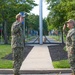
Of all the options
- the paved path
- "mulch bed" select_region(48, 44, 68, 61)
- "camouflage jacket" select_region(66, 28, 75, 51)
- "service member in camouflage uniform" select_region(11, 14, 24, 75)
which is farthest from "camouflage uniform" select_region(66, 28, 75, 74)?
"mulch bed" select_region(48, 44, 68, 61)

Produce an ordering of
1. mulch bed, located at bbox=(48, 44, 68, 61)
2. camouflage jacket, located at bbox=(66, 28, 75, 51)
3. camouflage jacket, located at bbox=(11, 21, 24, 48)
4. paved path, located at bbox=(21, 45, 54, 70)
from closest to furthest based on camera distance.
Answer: camouflage jacket, located at bbox=(66, 28, 75, 51) < camouflage jacket, located at bbox=(11, 21, 24, 48) < paved path, located at bbox=(21, 45, 54, 70) < mulch bed, located at bbox=(48, 44, 68, 61)

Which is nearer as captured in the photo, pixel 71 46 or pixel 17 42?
pixel 71 46

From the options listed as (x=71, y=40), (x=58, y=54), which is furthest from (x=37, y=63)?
(x=58, y=54)

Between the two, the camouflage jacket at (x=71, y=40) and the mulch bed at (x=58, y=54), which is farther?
the mulch bed at (x=58, y=54)

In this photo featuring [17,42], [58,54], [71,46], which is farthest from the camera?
[58,54]

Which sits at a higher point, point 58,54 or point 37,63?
point 37,63

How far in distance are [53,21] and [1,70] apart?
2546 cm

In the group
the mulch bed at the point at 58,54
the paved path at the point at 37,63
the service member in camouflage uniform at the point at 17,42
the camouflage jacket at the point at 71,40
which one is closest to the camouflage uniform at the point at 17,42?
the service member in camouflage uniform at the point at 17,42

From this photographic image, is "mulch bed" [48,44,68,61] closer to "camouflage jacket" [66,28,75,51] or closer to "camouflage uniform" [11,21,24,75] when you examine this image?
"camouflage uniform" [11,21,24,75]

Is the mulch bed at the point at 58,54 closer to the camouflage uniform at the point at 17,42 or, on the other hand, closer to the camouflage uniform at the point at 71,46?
the camouflage uniform at the point at 17,42

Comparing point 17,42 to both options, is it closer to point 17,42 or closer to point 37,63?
point 17,42

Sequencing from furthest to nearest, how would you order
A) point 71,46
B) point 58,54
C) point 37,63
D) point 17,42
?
point 58,54
point 37,63
point 17,42
point 71,46

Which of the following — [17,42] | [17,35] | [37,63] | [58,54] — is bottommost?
[58,54]

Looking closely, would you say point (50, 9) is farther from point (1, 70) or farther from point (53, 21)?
point (1, 70)
